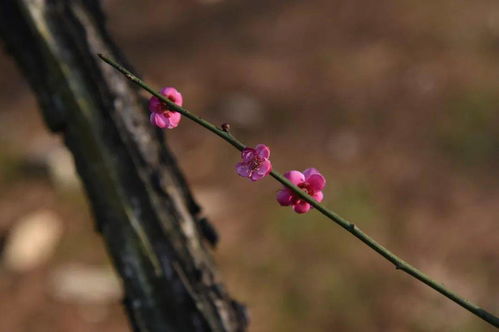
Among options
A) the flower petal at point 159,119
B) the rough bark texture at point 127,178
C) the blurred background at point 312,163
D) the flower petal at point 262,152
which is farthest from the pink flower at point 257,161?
the blurred background at point 312,163

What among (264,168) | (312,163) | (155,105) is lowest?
(264,168)

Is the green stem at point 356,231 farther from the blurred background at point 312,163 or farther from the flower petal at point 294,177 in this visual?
the blurred background at point 312,163

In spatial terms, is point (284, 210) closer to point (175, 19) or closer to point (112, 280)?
point (112, 280)

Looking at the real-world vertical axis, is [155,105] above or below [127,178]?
below

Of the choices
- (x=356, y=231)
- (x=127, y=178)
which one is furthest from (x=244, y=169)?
(x=127, y=178)

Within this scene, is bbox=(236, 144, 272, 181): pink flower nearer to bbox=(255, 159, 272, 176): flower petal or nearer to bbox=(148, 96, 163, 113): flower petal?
bbox=(255, 159, 272, 176): flower petal

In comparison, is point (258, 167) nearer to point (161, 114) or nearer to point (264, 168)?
point (264, 168)
